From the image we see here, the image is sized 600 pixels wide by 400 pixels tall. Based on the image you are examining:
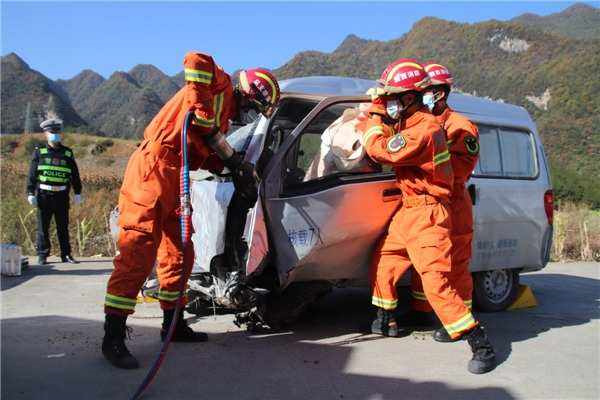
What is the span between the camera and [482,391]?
361 centimetres

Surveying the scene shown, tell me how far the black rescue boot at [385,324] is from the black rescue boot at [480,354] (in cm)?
78

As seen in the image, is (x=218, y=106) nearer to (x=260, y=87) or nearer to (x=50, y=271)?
(x=260, y=87)

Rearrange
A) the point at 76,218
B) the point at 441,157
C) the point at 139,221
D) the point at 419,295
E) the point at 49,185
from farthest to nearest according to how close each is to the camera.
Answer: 1. the point at 76,218
2. the point at 49,185
3. the point at 419,295
4. the point at 441,157
5. the point at 139,221

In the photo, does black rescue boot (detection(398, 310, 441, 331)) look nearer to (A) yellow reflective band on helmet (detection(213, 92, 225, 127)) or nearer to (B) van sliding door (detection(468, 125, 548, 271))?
(B) van sliding door (detection(468, 125, 548, 271))

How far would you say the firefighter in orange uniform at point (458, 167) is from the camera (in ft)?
14.7

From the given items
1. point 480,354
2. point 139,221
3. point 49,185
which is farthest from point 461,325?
point 49,185

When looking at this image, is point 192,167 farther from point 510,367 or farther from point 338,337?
point 510,367

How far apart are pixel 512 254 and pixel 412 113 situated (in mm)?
2003

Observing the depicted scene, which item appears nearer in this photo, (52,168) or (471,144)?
(471,144)

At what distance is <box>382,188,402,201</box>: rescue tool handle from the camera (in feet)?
14.9

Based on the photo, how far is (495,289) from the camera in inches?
223

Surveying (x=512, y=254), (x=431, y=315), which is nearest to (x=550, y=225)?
(x=512, y=254)

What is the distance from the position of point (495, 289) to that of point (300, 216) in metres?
2.49

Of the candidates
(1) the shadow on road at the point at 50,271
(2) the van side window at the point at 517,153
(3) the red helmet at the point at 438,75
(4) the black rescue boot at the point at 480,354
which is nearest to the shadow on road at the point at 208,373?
(4) the black rescue boot at the point at 480,354
